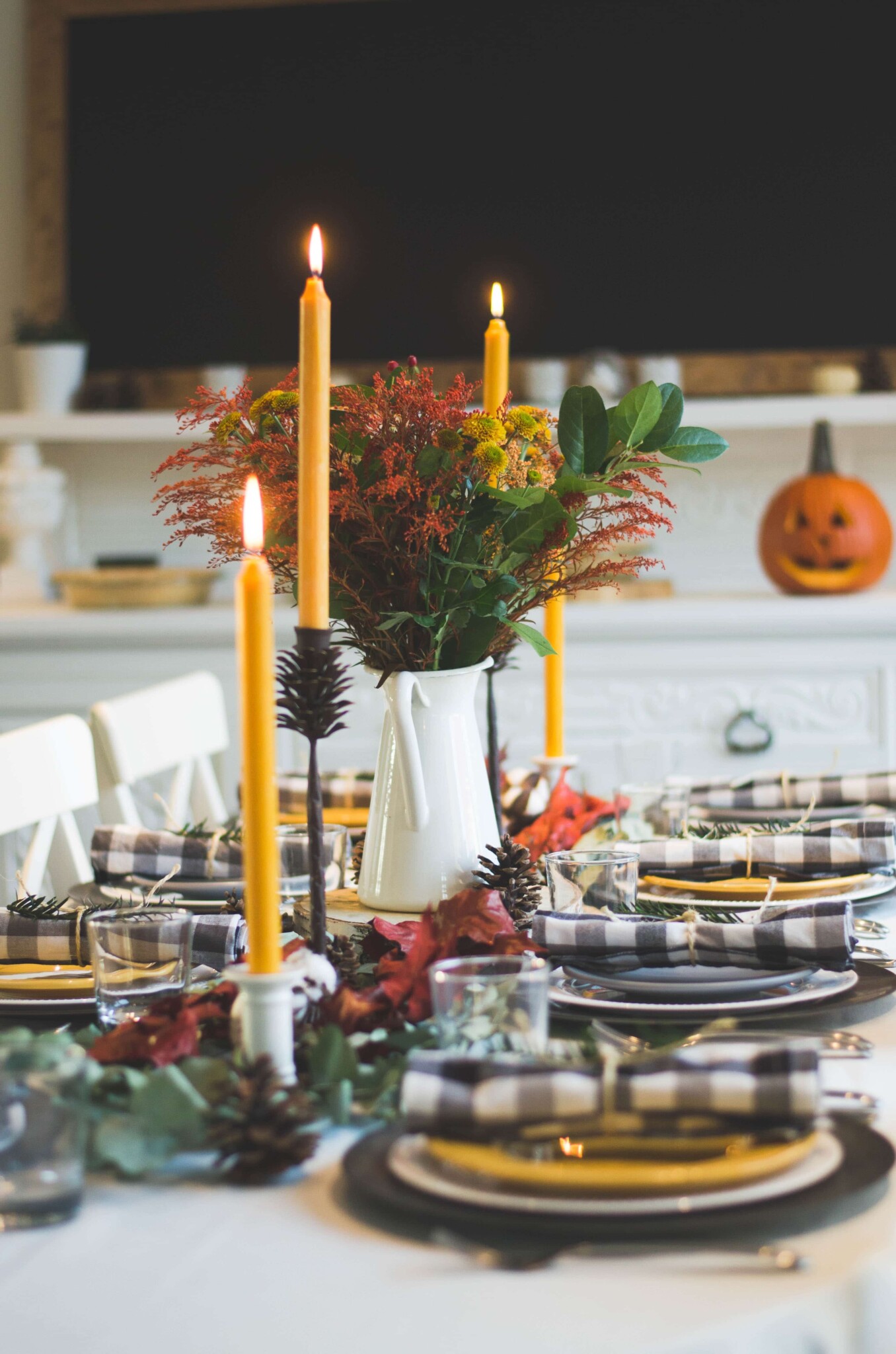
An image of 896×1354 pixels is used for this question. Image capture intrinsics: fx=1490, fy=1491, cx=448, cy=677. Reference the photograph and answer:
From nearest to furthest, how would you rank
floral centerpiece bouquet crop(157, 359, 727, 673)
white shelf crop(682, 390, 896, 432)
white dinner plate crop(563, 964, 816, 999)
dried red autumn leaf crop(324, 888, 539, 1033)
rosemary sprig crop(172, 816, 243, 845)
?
1. dried red autumn leaf crop(324, 888, 539, 1033)
2. white dinner plate crop(563, 964, 816, 999)
3. floral centerpiece bouquet crop(157, 359, 727, 673)
4. rosemary sprig crop(172, 816, 243, 845)
5. white shelf crop(682, 390, 896, 432)

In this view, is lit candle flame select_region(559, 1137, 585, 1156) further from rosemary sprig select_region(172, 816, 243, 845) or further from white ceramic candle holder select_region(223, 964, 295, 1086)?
rosemary sprig select_region(172, 816, 243, 845)

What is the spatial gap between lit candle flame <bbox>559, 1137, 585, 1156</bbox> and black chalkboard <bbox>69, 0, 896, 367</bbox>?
2639 millimetres

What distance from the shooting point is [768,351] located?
3.07 m

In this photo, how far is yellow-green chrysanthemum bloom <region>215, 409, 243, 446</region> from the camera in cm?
94

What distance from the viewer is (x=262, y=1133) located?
1.97 feet

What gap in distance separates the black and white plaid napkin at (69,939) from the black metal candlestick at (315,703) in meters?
0.13

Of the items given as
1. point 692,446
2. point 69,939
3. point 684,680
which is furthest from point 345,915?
point 684,680

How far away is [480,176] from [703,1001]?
2573 millimetres

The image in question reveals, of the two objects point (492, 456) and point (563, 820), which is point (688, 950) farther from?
point (563, 820)

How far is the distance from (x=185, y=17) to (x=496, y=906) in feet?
9.17

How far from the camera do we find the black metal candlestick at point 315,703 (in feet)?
2.49

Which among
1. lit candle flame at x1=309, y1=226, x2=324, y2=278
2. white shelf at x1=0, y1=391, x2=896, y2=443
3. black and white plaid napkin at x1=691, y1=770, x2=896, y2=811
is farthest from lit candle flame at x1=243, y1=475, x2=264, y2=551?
white shelf at x1=0, y1=391, x2=896, y2=443

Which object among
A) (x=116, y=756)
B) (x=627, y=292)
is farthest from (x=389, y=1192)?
(x=627, y=292)

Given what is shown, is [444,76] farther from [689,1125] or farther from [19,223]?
[689,1125]
